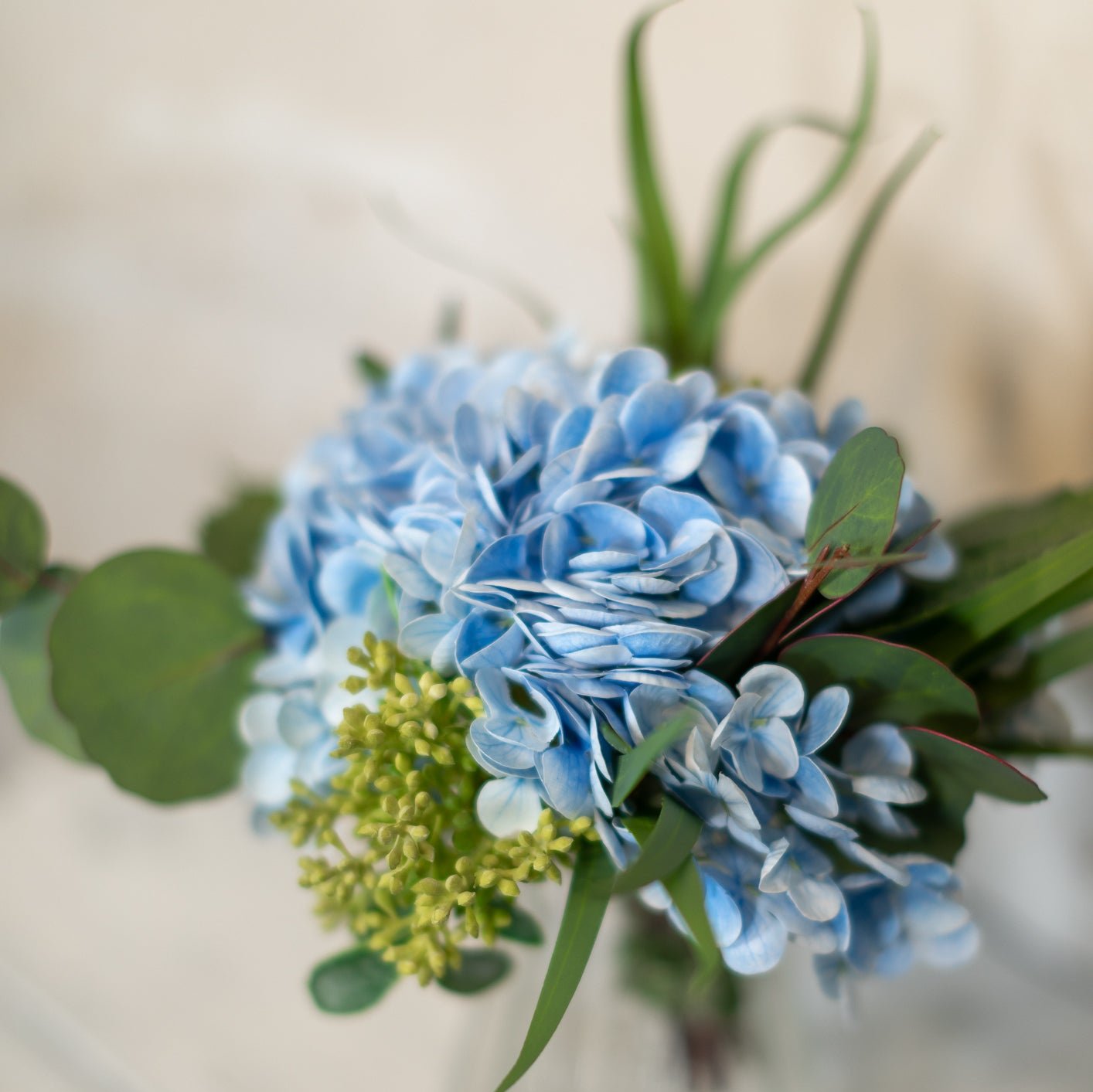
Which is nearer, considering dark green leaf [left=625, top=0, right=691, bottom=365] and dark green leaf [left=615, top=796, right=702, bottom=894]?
dark green leaf [left=615, top=796, right=702, bottom=894]

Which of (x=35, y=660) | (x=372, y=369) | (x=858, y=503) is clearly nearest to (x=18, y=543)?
(x=35, y=660)

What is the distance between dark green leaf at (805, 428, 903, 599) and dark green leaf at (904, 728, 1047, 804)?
0.07 meters

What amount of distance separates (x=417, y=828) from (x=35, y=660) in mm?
189

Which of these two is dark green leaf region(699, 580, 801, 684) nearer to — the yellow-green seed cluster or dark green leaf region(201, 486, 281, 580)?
the yellow-green seed cluster

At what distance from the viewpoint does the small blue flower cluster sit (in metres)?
0.26

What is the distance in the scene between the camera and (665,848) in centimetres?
24

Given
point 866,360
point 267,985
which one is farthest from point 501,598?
point 866,360

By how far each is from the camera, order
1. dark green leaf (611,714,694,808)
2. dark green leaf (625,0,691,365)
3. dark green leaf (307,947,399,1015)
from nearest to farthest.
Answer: dark green leaf (611,714,694,808) → dark green leaf (307,947,399,1015) → dark green leaf (625,0,691,365)

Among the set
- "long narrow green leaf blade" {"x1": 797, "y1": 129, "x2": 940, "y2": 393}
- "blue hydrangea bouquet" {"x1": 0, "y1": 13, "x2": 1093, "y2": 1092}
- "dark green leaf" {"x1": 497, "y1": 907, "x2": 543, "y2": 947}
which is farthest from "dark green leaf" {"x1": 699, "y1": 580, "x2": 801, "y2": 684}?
"long narrow green leaf blade" {"x1": 797, "y1": 129, "x2": 940, "y2": 393}

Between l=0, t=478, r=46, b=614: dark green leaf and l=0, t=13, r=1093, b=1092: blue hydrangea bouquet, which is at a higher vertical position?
l=0, t=13, r=1093, b=1092: blue hydrangea bouquet

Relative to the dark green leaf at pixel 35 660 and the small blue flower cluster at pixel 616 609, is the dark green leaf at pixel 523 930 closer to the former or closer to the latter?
the small blue flower cluster at pixel 616 609

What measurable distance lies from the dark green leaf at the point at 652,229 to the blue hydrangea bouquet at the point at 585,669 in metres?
0.05

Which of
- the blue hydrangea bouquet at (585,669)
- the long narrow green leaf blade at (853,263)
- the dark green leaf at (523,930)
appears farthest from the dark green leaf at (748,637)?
the long narrow green leaf blade at (853,263)

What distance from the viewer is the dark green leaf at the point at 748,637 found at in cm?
27
